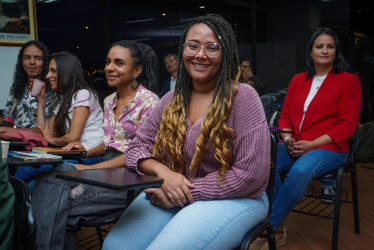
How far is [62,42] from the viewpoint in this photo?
594 cm

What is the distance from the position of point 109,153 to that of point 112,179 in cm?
101

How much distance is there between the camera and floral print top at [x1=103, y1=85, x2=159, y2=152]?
2338mm

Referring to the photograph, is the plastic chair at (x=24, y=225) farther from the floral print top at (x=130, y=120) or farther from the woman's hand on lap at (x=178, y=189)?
the floral print top at (x=130, y=120)

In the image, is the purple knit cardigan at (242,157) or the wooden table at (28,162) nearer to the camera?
the purple knit cardigan at (242,157)

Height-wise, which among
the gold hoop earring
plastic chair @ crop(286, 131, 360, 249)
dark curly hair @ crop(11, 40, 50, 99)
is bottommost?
plastic chair @ crop(286, 131, 360, 249)

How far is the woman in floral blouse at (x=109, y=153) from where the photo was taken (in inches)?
73.0

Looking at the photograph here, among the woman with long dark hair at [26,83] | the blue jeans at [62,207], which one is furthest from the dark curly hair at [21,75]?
the blue jeans at [62,207]

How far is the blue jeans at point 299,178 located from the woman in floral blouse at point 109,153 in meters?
1.12

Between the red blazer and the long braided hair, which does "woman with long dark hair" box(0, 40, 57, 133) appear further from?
the red blazer

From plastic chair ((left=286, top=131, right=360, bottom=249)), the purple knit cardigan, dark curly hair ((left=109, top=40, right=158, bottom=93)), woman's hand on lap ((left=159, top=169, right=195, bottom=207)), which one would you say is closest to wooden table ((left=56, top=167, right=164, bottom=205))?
woman's hand on lap ((left=159, top=169, right=195, bottom=207))

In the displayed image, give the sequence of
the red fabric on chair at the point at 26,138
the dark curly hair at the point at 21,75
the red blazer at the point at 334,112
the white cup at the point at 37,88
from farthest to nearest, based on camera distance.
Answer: the dark curly hair at the point at 21,75 → the white cup at the point at 37,88 → the red blazer at the point at 334,112 → the red fabric on chair at the point at 26,138

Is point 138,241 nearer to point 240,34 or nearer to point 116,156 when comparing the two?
point 116,156

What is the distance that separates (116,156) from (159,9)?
17.0 ft

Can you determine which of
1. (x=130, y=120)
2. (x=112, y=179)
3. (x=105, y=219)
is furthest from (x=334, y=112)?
(x=112, y=179)
